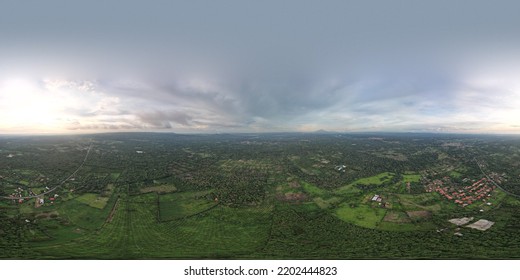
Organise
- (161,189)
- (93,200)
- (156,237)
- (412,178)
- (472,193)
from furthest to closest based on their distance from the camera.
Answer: (412,178)
(472,193)
(161,189)
(93,200)
(156,237)

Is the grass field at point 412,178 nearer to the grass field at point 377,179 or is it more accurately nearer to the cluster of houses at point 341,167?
the grass field at point 377,179

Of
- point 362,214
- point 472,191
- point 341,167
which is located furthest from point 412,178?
point 341,167

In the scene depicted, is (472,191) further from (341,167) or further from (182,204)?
(182,204)

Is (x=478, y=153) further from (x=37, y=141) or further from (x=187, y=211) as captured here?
(x=37, y=141)

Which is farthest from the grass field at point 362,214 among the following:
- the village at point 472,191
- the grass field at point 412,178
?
the grass field at point 412,178

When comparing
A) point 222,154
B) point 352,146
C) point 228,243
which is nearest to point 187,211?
point 228,243

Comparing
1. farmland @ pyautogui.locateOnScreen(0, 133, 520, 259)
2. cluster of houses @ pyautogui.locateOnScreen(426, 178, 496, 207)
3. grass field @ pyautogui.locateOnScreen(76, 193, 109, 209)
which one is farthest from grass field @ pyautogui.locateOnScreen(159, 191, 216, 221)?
cluster of houses @ pyautogui.locateOnScreen(426, 178, 496, 207)

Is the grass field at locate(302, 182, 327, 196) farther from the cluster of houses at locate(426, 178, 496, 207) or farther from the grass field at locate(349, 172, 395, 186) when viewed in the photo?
the cluster of houses at locate(426, 178, 496, 207)

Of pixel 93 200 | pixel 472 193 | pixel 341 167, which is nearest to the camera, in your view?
pixel 93 200
